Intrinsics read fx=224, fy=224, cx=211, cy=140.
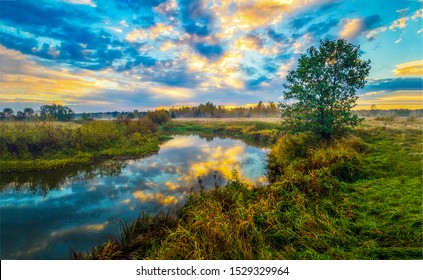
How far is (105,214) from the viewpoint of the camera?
28.7 feet

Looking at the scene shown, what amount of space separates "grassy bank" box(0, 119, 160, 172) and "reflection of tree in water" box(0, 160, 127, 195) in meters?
0.97

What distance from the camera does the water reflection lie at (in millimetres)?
7152

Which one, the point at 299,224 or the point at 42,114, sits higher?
the point at 42,114

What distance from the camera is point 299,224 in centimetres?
515

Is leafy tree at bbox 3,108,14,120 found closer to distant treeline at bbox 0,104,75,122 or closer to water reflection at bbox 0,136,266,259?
distant treeline at bbox 0,104,75,122

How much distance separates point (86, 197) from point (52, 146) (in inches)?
397

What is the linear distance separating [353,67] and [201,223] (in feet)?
42.3

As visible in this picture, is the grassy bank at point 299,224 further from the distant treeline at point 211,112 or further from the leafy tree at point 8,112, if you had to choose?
the distant treeline at point 211,112

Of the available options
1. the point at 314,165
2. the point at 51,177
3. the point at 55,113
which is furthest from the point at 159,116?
the point at 314,165

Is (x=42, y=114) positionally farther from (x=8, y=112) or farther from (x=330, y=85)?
(x=330, y=85)

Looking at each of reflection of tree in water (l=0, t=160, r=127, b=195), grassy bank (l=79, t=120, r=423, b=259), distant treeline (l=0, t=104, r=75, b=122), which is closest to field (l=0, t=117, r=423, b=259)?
grassy bank (l=79, t=120, r=423, b=259)

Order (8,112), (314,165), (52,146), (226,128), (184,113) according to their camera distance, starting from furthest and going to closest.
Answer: (184,113), (226,128), (52,146), (8,112), (314,165)

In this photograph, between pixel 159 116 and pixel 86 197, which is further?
pixel 159 116

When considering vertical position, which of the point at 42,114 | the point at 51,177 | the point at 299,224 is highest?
the point at 42,114
